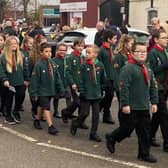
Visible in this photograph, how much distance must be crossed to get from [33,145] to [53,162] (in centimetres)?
102

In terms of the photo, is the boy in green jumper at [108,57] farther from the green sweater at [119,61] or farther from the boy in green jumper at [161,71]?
the boy in green jumper at [161,71]

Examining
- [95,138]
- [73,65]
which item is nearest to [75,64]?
[73,65]

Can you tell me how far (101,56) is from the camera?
9.26m

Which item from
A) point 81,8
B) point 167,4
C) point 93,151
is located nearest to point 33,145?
point 93,151

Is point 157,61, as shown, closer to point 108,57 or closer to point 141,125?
point 141,125

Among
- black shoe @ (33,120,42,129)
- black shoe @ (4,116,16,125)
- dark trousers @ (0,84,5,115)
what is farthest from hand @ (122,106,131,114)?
dark trousers @ (0,84,5,115)

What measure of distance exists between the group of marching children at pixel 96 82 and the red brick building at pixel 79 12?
3069cm

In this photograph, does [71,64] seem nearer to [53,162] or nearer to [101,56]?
[101,56]

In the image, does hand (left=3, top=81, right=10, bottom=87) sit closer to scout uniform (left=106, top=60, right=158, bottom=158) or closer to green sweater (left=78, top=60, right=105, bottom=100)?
green sweater (left=78, top=60, right=105, bottom=100)

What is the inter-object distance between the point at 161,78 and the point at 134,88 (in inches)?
34.3

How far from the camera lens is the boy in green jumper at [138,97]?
22.3ft

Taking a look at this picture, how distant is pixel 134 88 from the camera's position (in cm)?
687

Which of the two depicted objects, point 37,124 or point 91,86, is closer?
point 91,86

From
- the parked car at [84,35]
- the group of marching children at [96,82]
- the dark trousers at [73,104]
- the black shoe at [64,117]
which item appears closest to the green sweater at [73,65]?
the group of marching children at [96,82]
